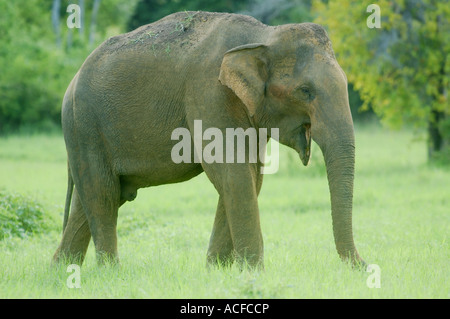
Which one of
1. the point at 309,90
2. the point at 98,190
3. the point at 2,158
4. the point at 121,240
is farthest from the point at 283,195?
the point at 2,158

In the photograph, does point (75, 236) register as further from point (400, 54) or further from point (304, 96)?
point (400, 54)

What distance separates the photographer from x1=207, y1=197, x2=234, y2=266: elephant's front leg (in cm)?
749

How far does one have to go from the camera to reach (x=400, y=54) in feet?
66.6

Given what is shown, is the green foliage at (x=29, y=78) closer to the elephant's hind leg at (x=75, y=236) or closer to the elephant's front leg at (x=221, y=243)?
the elephant's hind leg at (x=75, y=236)

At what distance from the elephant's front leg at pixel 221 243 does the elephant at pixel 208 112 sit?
0.01m

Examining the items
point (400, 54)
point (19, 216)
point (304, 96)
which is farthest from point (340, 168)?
point (400, 54)

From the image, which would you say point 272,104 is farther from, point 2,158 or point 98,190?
point 2,158

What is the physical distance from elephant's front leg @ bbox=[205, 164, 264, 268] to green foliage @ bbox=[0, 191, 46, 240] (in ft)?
15.3

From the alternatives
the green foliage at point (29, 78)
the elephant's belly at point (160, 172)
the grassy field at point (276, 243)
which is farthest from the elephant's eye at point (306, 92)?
the green foliage at point (29, 78)

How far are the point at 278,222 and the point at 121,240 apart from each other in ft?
8.72

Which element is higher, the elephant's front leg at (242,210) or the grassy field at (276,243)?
the elephant's front leg at (242,210)

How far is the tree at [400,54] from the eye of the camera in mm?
20203

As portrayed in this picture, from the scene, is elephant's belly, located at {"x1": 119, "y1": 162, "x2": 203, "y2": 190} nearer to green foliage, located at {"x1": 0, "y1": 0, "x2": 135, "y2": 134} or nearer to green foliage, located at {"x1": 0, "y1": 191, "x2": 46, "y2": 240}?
green foliage, located at {"x1": 0, "y1": 191, "x2": 46, "y2": 240}

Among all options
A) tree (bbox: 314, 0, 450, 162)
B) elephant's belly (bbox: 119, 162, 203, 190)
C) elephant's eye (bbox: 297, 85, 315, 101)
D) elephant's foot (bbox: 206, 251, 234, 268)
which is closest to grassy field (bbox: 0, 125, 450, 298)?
elephant's foot (bbox: 206, 251, 234, 268)
